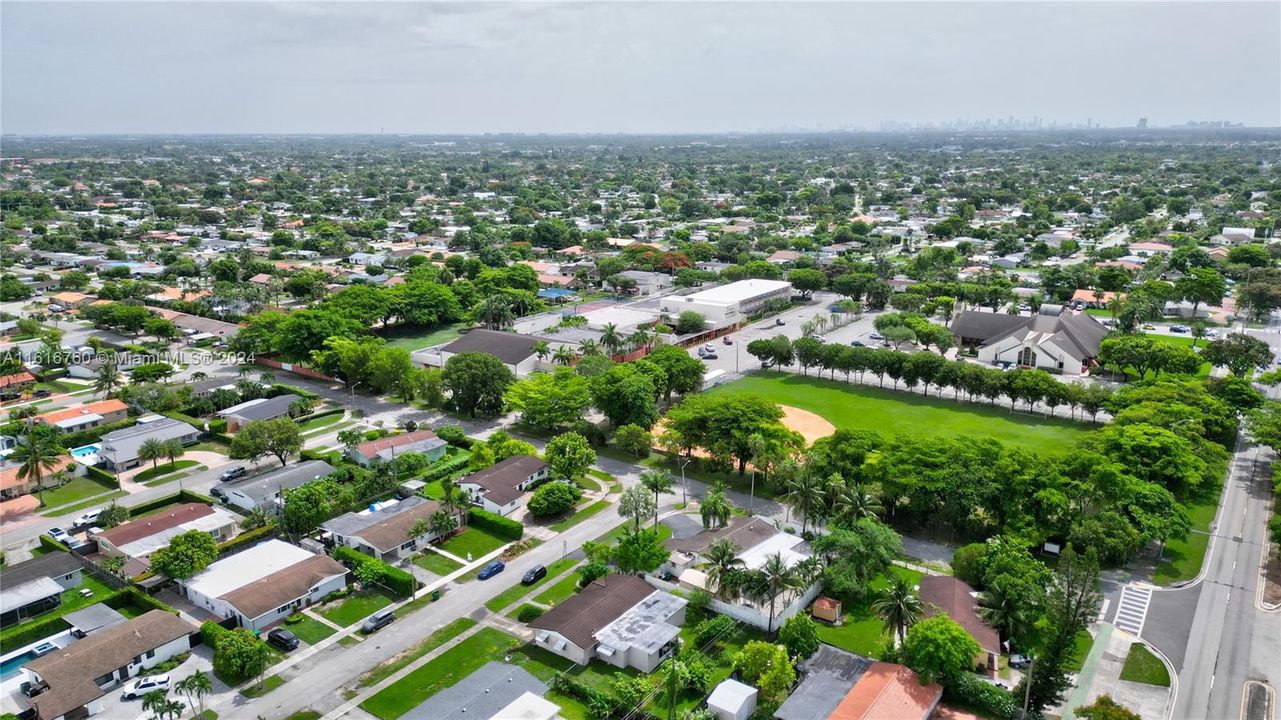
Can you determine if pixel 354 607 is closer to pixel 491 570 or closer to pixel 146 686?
pixel 491 570

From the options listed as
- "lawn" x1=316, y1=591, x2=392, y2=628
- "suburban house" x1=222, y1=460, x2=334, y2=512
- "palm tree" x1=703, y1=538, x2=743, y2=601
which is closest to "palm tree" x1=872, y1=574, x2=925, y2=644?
"palm tree" x1=703, y1=538, x2=743, y2=601

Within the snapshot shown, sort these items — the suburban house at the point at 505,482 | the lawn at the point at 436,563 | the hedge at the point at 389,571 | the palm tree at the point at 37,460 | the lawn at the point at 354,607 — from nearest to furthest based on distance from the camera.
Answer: the lawn at the point at 354,607 < the hedge at the point at 389,571 < the lawn at the point at 436,563 < the suburban house at the point at 505,482 < the palm tree at the point at 37,460

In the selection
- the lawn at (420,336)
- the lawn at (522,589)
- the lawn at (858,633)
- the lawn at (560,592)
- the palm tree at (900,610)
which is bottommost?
the lawn at (858,633)

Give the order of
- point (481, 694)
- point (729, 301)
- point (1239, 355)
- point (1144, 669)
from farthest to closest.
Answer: point (729, 301)
point (1239, 355)
point (1144, 669)
point (481, 694)

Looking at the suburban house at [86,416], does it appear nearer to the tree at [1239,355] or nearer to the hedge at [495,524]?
the hedge at [495,524]

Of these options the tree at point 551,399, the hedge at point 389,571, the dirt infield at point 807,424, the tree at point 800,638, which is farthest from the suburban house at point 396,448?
the tree at point 800,638

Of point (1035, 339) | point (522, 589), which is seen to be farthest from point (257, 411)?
point (1035, 339)
